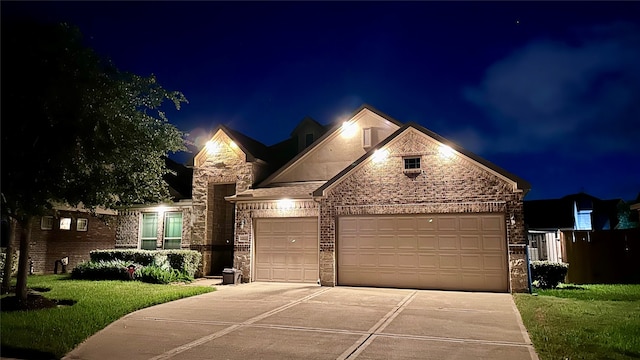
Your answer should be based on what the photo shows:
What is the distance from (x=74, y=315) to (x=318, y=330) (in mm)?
5053

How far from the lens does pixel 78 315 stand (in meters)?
8.89

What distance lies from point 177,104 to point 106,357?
7154mm

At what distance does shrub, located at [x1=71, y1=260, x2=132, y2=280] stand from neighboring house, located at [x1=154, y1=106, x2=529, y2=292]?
431 cm

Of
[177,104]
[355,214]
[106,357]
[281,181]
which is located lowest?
[106,357]

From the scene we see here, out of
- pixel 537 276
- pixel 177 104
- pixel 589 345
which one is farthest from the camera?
pixel 537 276

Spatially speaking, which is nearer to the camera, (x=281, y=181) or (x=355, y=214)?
(x=355, y=214)

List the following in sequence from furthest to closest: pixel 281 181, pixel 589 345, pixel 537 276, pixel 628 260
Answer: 1. pixel 281 181
2. pixel 628 260
3. pixel 537 276
4. pixel 589 345

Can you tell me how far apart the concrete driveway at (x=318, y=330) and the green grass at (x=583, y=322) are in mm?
317

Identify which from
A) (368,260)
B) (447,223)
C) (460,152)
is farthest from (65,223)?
(460,152)

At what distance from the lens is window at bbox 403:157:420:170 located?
14312mm

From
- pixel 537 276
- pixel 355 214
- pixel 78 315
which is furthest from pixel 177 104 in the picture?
pixel 537 276

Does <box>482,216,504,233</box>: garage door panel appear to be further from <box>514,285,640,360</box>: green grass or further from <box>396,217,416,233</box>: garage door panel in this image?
<box>396,217,416,233</box>: garage door panel

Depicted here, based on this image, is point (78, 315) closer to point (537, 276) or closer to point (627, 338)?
point (627, 338)

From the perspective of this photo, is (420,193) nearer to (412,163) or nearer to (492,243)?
(412,163)
